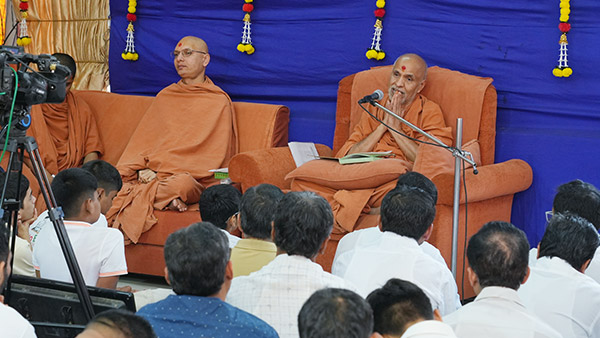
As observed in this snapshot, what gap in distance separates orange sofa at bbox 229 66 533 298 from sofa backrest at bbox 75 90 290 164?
414 mm

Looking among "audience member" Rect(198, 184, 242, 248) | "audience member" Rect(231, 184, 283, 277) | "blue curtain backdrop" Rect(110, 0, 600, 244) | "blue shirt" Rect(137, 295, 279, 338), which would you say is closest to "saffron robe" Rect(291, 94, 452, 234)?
"blue curtain backdrop" Rect(110, 0, 600, 244)

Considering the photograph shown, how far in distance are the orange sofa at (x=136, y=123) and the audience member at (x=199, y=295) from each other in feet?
8.85

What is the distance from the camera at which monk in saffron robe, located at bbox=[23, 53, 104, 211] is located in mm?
5659

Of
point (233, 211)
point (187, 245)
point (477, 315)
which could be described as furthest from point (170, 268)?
point (233, 211)

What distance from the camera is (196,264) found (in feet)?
6.75

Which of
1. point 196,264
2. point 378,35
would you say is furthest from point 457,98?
point 196,264

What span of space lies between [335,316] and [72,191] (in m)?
1.93

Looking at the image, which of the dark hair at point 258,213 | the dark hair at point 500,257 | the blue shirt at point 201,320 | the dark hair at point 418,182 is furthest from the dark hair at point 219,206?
the blue shirt at point 201,320

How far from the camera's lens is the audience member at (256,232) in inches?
110

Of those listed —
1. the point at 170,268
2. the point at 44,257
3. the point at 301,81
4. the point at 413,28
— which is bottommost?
the point at 44,257

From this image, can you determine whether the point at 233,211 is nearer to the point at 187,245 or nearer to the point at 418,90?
the point at 187,245

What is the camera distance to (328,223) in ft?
8.26

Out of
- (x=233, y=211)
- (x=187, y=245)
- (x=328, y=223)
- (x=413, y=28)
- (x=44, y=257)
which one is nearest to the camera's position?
(x=187, y=245)

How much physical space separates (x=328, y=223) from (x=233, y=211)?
115 cm
